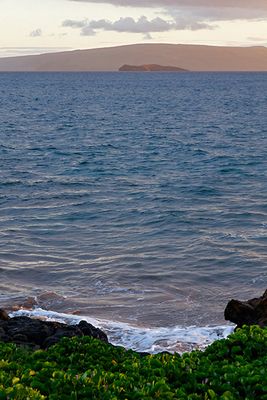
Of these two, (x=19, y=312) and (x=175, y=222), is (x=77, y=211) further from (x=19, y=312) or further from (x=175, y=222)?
(x=19, y=312)

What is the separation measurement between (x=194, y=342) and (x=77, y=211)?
1688cm

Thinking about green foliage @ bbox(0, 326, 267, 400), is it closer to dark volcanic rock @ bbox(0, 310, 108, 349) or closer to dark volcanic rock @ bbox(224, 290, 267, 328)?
dark volcanic rock @ bbox(0, 310, 108, 349)

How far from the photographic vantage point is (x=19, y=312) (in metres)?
20.3

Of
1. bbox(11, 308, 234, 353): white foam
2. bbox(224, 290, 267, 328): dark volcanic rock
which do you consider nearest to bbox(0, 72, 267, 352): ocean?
bbox(11, 308, 234, 353): white foam

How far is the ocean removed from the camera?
68.3ft

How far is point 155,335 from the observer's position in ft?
61.4

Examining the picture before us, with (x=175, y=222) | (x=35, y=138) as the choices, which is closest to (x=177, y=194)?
(x=175, y=222)

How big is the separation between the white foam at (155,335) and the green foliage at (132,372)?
16.6ft

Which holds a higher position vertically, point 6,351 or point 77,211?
point 6,351

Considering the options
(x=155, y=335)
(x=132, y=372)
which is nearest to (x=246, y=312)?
(x=155, y=335)

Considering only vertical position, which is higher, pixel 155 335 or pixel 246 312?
pixel 246 312

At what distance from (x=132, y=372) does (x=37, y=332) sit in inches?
211

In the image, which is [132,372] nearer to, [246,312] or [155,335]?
[246,312]

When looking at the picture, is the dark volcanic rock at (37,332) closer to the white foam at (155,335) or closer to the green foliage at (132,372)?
the white foam at (155,335)
